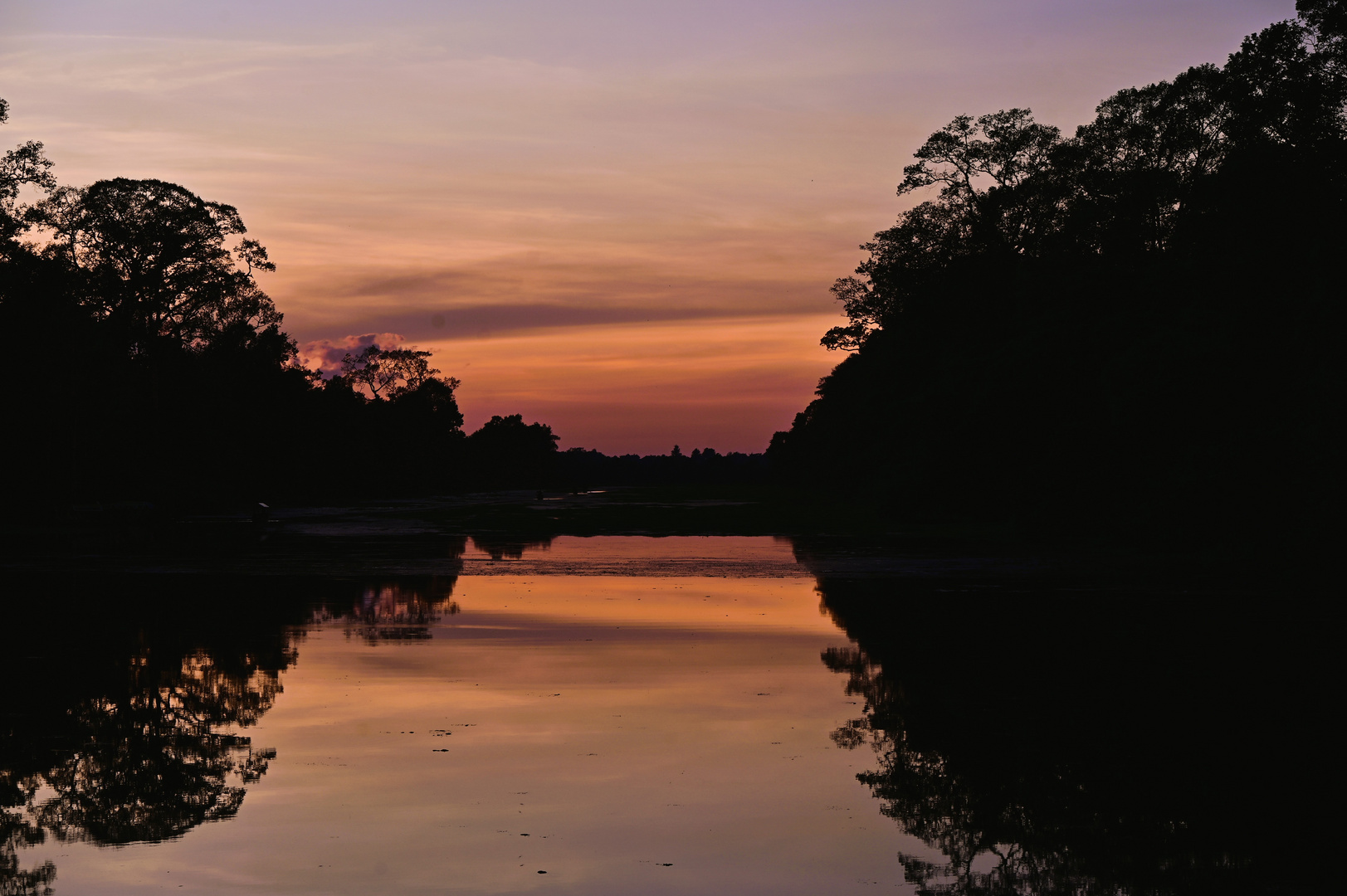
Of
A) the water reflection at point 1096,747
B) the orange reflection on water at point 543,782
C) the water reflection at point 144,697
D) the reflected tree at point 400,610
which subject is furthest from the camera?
the reflected tree at point 400,610

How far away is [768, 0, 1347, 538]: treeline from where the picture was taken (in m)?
34.4

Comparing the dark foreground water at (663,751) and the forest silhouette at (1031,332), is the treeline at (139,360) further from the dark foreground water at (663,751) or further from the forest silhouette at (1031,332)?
the dark foreground water at (663,751)

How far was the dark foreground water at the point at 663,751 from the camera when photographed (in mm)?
8133

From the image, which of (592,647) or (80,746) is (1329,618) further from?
(80,746)

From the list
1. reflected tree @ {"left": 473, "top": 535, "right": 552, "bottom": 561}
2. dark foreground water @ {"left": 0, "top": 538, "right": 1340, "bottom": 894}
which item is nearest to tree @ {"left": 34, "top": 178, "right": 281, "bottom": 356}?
reflected tree @ {"left": 473, "top": 535, "right": 552, "bottom": 561}

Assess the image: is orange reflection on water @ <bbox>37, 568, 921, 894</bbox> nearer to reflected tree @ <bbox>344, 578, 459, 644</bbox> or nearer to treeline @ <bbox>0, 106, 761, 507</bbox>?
reflected tree @ <bbox>344, 578, 459, 644</bbox>

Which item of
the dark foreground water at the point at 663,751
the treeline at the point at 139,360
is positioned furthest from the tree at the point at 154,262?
the dark foreground water at the point at 663,751

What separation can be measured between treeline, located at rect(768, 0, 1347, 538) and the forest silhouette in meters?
0.11

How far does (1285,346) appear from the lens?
35219mm

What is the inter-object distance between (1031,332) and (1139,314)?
7.83 m

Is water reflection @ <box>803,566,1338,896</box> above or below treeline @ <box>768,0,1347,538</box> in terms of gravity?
below

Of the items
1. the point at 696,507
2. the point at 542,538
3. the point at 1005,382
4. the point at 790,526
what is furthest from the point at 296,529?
the point at 696,507

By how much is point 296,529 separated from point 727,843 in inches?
1904

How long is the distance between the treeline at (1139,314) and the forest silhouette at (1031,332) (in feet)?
0.36
